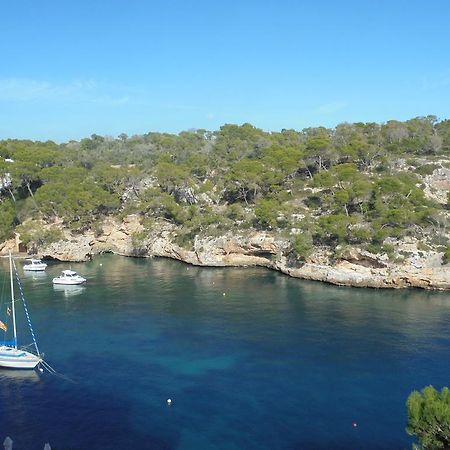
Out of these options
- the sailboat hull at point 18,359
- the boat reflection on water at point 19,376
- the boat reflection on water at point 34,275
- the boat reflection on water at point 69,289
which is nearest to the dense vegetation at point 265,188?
the boat reflection on water at point 34,275

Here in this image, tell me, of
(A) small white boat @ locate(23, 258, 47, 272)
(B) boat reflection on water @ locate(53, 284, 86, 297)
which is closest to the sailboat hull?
(B) boat reflection on water @ locate(53, 284, 86, 297)

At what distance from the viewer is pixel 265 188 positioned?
93.9 metres

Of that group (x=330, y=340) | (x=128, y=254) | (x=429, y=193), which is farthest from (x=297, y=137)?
(x=330, y=340)

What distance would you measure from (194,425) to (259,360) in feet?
38.5

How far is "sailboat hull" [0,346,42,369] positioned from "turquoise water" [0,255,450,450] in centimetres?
88

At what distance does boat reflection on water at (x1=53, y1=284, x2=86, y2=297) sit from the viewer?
6800 cm

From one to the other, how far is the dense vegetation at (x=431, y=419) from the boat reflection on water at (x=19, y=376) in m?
30.2

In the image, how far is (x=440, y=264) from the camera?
2657 inches

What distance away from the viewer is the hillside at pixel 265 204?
235 ft

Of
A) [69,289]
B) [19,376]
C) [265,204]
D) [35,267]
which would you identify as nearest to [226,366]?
[19,376]

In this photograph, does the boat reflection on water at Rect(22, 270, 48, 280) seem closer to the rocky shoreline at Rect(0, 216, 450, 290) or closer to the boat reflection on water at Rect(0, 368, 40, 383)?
the rocky shoreline at Rect(0, 216, 450, 290)

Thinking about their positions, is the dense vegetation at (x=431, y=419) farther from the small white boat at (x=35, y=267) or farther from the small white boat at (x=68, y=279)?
the small white boat at (x=35, y=267)

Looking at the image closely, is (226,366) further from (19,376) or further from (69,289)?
(69,289)

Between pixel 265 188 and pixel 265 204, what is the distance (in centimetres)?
1158
